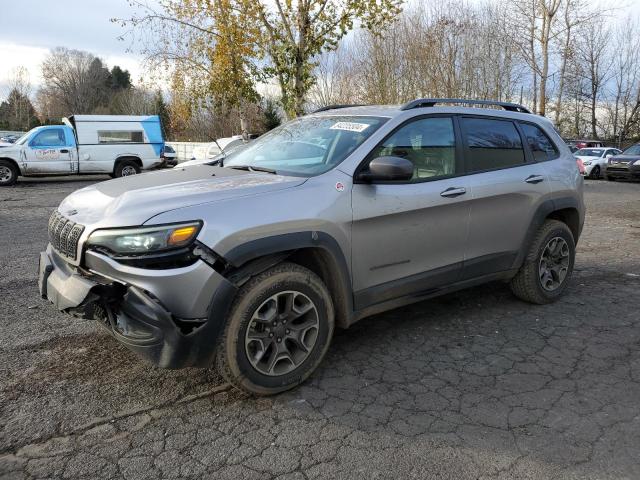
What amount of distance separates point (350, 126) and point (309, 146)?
335 mm

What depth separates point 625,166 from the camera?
22.0 m

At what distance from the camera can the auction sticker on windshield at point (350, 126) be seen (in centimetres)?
386

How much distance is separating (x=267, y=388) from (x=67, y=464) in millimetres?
1092

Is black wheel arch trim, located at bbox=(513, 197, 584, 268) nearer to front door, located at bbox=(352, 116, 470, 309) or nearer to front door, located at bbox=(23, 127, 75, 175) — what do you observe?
front door, located at bbox=(352, 116, 470, 309)

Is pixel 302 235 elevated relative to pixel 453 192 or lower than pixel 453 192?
lower

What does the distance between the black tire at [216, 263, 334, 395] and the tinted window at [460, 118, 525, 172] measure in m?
1.78

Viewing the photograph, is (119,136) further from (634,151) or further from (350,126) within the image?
(634,151)

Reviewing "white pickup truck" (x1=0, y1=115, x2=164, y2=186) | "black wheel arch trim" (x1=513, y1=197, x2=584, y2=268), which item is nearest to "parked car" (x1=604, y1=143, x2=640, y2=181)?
"white pickup truck" (x1=0, y1=115, x2=164, y2=186)

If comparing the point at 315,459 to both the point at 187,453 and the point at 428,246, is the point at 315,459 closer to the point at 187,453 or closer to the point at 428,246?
the point at 187,453

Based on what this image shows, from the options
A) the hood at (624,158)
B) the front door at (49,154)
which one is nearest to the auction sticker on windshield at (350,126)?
the front door at (49,154)

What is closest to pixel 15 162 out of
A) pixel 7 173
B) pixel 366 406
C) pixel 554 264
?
pixel 7 173

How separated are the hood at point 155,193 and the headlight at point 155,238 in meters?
0.06

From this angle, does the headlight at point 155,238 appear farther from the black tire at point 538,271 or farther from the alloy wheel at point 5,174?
the alloy wheel at point 5,174

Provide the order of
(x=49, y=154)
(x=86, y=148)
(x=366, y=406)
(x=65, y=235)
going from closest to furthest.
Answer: (x=366, y=406) < (x=65, y=235) < (x=49, y=154) < (x=86, y=148)
